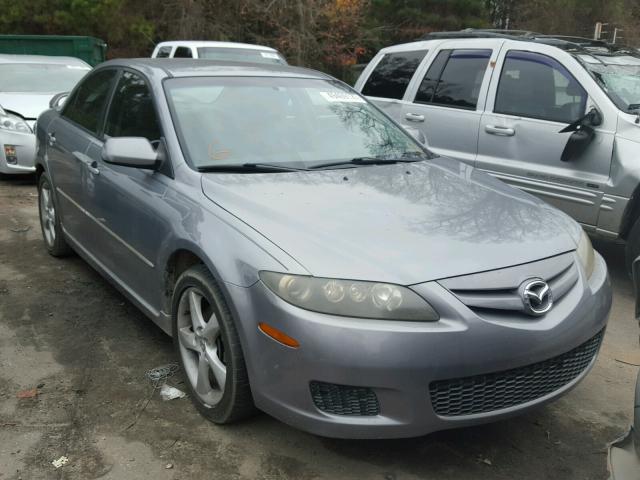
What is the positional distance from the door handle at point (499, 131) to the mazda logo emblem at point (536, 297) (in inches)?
→ 120

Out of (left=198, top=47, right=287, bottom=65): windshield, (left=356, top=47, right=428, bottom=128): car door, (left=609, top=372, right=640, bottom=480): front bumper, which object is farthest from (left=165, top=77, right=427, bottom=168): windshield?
(left=198, top=47, right=287, bottom=65): windshield

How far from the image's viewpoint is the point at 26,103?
8.69m

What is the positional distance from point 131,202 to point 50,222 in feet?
6.89

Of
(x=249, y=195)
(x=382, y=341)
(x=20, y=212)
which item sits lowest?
(x=20, y=212)

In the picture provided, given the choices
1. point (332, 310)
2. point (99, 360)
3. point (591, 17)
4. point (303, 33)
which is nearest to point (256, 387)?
point (332, 310)

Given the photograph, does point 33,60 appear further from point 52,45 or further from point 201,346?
point 201,346

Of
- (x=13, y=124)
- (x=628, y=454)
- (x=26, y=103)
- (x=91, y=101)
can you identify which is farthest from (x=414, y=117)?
(x=26, y=103)

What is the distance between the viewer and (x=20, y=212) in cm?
705

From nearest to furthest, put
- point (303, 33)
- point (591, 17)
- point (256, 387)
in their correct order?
point (256, 387) < point (303, 33) < point (591, 17)

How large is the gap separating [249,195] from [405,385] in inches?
46.4

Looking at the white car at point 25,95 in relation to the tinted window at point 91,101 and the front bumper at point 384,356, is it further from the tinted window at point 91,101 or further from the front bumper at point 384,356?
the front bumper at point 384,356

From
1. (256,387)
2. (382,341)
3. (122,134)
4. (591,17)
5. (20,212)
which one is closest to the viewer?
(382,341)

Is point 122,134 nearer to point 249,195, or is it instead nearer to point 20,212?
point 249,195

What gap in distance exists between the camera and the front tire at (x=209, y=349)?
2.85 metres
